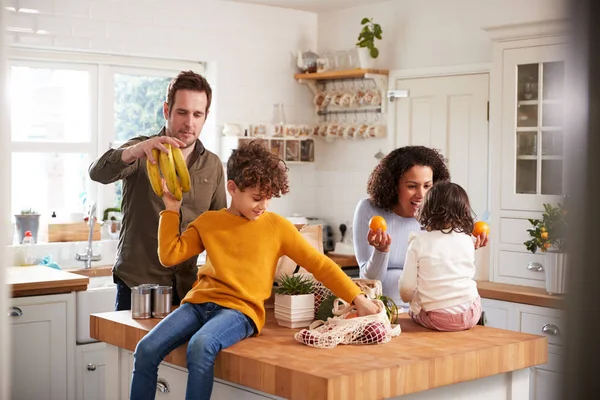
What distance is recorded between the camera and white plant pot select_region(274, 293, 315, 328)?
2.38 metres

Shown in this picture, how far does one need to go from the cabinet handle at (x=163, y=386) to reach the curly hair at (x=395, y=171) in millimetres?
1218

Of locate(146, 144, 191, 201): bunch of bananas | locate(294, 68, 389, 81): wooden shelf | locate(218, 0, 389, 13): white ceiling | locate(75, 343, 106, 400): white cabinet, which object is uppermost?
locate(218, 0, 389, 13): white ceiling

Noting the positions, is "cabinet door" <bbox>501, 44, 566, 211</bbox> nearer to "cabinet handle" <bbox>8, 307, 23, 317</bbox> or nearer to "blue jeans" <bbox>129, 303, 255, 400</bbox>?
"blue jeans" <bbox>129, 303, 255, 400</bbox>

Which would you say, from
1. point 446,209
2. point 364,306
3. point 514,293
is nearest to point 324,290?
point 364,306

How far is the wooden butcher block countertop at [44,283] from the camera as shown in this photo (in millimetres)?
3867

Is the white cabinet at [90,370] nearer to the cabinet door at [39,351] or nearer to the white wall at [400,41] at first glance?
the cabinet door at [39,351]

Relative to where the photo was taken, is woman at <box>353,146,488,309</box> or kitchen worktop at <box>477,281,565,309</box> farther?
kitchen worktop at <box>477,281,565,309</box>

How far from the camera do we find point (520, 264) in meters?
4.44

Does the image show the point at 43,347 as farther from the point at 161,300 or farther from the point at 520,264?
the point at 520,264

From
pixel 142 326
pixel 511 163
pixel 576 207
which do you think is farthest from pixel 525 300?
pixel 576 207

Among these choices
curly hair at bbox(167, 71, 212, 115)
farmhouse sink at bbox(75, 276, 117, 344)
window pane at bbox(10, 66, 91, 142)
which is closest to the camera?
curly hair at bbox(167, 71, 212, 115)

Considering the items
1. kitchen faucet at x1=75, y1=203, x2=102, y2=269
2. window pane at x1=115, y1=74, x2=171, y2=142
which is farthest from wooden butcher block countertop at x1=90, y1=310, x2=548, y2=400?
window pane at x1=115, y1=74, x2=171, y2=142

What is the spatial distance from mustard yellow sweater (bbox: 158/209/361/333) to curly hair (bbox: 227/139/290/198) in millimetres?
113

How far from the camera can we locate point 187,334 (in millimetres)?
2189
